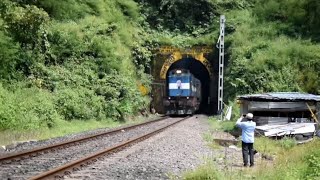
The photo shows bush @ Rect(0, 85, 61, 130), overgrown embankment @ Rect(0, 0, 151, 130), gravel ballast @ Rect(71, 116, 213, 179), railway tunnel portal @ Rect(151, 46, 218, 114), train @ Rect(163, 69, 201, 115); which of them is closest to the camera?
gravel ballast @ Rect(71, 116, 213, 179)

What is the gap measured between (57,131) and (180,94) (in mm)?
→ 18701

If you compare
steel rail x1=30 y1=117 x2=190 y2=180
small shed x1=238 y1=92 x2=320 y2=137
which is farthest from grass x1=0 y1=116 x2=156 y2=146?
small shed x1=238 y1=92 x2=320 y2=137

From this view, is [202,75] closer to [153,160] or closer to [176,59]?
[176,59]

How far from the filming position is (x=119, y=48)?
31.0 m

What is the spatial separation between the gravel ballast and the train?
18350 mm

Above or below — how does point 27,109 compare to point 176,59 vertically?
below

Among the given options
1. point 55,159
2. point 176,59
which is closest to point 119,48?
point 176,59

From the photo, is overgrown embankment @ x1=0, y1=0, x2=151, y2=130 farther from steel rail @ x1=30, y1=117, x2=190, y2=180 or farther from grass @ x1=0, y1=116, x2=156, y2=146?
steel rail @ x1=30, y1=117, x2=190, y2=180

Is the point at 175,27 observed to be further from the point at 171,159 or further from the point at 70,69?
the point at 171,159

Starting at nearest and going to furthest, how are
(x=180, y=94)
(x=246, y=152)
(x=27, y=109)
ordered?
(x=246, y=152) < (x=27, y=109) < (x=180, y=94)

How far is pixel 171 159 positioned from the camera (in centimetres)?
1210

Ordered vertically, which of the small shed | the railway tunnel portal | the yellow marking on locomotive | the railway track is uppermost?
the railway tunnel portal

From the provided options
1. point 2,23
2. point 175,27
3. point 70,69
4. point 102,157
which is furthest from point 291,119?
point 175,27

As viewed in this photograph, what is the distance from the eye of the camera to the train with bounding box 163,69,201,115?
3606 cm
